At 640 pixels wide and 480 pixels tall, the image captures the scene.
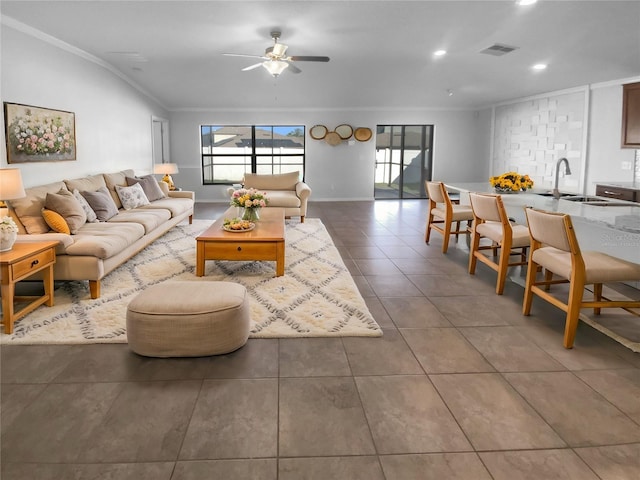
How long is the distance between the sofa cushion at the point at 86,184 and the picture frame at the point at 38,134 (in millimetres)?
331

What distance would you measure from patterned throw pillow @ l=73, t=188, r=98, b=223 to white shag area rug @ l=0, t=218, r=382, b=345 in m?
0.60

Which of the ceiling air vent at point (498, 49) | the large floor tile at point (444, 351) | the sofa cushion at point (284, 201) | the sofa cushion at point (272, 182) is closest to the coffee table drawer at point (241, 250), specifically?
the large floor tile at point (444, 351)

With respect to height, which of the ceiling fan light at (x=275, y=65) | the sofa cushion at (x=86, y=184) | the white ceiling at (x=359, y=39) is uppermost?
the white ceiling at (x=359, y=39)

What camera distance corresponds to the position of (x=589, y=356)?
2.81m

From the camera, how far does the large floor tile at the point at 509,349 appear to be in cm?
269

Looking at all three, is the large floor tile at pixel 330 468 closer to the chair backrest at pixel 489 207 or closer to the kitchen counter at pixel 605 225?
the kitchen counter at pixel 605 225

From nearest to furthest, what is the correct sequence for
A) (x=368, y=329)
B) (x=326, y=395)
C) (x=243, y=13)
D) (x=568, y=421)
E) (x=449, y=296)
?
(x=568, y=421), (x=326, y=395), (x=368, y=329), (x=449, y=296), (x=243, y=13)

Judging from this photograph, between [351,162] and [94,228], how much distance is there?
7.32 m

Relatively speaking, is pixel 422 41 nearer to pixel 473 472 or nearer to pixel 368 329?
pixel 368 329

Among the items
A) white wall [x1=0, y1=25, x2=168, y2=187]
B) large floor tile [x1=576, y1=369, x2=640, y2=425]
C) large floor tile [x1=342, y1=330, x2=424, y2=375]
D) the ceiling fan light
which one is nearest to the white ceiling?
white wall [x1=0, y1=25, x2=168, y2=187]

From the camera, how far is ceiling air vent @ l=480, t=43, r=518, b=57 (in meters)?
6.11

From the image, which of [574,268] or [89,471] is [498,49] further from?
[89,471]

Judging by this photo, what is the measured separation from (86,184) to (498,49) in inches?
216

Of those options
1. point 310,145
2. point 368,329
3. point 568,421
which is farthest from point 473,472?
point 310,145
